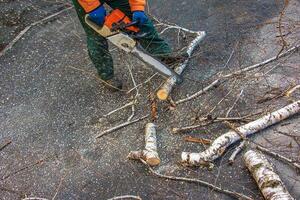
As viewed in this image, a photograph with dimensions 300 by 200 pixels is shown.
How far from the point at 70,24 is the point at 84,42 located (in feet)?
1.96

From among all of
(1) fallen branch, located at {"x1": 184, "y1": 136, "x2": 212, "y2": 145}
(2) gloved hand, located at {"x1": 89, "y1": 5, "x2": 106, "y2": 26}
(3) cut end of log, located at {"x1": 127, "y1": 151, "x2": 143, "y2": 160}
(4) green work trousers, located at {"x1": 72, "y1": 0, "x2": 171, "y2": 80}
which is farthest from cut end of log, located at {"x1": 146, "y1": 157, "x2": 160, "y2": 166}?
(2) gloved hand, located at {"x1": 89, "y1": 5, "x2": 106, "y2": 26}

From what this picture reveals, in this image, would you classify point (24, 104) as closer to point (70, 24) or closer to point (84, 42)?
point (84, 42)

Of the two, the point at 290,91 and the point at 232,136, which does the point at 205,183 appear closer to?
the point at 232,136

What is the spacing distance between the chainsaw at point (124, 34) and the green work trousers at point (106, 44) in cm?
22

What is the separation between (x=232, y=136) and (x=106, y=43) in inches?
72.3

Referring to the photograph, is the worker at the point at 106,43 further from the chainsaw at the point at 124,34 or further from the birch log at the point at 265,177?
the birch log at the point at 265,177

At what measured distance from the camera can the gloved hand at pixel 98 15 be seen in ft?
14.6

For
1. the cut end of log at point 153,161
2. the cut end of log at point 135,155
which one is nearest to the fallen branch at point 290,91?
the cut end of log at point 153,161

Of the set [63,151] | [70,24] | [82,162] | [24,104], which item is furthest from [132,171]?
[70,24]

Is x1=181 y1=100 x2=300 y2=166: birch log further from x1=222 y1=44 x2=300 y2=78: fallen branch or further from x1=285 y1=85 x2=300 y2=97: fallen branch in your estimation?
x1=222 y1=44 x2=300 y2=78: fallen branch

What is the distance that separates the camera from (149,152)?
4129mm

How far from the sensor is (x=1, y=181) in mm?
4336

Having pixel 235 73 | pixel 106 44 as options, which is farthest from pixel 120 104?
pixel 235 73

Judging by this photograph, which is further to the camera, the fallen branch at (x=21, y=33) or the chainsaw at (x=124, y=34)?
the fallen branch at (x=21, y=33)
